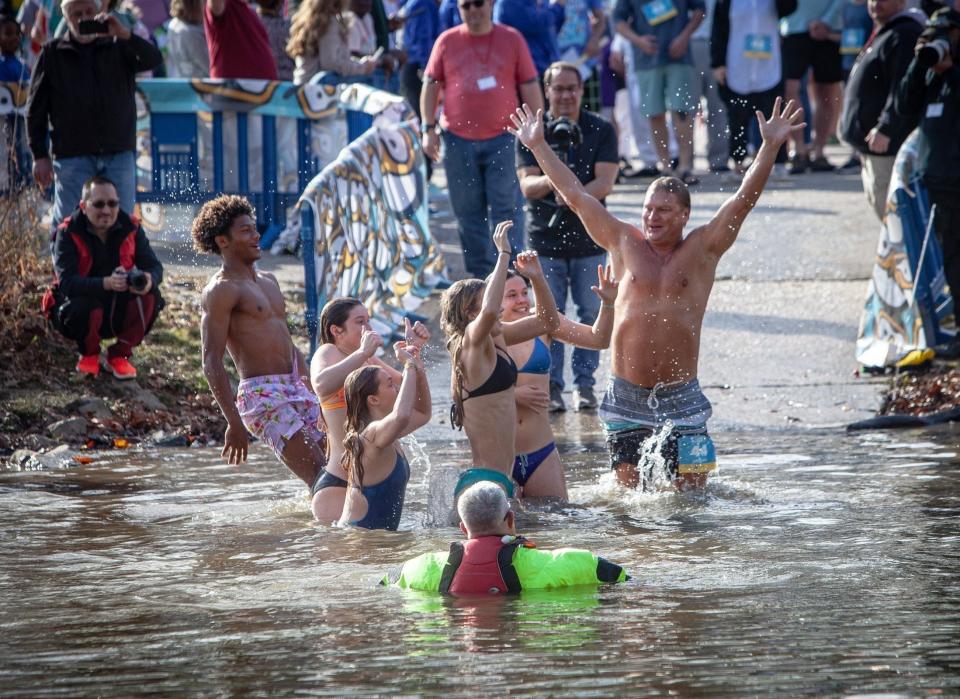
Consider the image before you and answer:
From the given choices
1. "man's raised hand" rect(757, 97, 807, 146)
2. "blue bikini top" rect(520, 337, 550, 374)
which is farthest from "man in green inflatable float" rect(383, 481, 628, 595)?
"man's raised hand" rect(757, 97, 807, 146)

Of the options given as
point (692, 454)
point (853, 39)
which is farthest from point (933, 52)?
point (853, 39)

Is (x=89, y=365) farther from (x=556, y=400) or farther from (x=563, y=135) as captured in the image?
(x=563, y=135)

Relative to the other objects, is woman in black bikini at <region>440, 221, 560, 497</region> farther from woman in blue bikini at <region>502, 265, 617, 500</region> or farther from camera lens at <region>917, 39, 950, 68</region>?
camera lens at <region>917, 39, 950, 68</region>

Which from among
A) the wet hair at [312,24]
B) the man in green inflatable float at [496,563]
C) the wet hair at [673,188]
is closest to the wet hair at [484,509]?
the man in green inflatable float at [496,563]

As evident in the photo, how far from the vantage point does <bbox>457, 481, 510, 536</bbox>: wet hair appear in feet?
21.4

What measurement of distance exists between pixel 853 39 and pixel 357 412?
1016 cm

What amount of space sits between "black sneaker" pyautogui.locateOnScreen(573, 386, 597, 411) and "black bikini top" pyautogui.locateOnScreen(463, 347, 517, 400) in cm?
301

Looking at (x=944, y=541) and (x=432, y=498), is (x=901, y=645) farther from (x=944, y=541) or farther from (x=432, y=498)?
(x=432, y=498)

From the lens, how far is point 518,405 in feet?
27.3

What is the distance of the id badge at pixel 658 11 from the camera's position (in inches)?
600

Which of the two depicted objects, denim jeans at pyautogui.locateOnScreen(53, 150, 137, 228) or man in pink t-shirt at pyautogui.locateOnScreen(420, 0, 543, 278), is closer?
denim jeans at pyautogui.locateOnScreen(53, 150, 137, 228)

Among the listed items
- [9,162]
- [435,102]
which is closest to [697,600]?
[435,102]

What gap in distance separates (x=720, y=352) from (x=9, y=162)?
5423 millimetres

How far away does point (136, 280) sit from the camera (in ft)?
35.2
